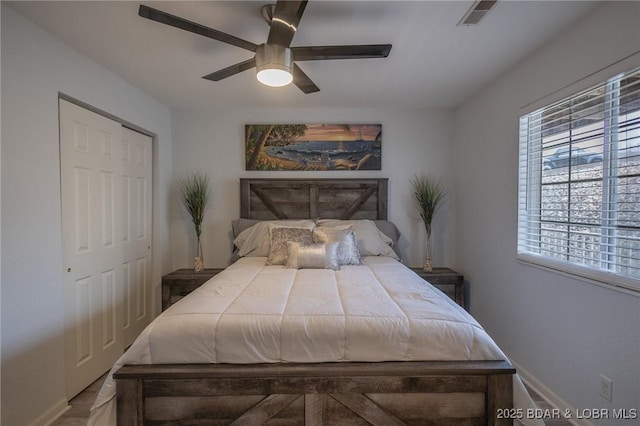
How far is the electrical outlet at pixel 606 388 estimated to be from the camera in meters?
1.59

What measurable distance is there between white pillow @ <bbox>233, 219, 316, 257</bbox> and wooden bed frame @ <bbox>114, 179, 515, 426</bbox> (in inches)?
64.3

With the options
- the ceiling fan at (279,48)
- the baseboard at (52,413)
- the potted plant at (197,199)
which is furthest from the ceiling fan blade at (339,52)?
the baseboard at (52,413)

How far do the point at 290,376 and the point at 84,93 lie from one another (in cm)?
252

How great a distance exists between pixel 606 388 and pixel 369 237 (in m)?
1.94

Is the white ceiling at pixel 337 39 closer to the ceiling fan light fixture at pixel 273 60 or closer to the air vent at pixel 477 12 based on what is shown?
the air vent at pixel 477 12

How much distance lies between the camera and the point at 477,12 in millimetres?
1686

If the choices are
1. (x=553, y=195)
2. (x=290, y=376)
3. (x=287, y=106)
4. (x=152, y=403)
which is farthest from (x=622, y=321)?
(x=287, y=106)

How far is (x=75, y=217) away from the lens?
2152mm

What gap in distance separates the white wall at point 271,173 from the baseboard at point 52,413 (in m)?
1.70

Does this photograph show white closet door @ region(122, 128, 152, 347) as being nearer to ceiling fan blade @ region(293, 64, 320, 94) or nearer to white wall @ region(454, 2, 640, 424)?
ceiling fan blade @ region(293, 64, 320, 94)

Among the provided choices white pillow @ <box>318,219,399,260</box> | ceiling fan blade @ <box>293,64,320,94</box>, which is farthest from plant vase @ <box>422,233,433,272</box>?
ceiling fan blade @ <box>293,64,320,94</box>

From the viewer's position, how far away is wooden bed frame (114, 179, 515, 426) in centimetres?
139

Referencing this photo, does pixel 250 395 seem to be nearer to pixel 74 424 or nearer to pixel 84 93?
pixel 74 424

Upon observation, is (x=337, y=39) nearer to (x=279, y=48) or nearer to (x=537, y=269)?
(x=279, y=48)
